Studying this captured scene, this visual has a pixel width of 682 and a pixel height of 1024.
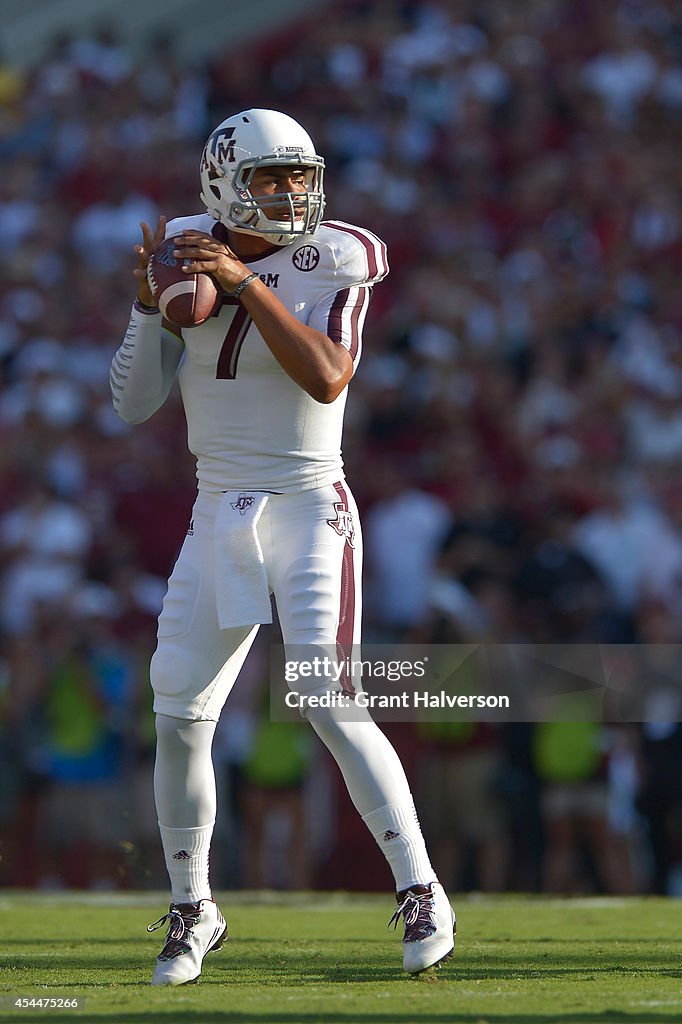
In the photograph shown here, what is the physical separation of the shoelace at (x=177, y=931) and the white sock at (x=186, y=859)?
4 centimetres

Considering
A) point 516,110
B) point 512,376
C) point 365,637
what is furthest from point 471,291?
point 365,637

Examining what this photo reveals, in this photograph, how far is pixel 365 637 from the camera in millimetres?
8820

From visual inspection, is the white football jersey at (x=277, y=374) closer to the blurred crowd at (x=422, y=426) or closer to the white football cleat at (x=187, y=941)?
the white football cleat at (x=187, y=941)

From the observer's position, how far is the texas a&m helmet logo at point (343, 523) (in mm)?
4352

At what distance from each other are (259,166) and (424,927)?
196cm

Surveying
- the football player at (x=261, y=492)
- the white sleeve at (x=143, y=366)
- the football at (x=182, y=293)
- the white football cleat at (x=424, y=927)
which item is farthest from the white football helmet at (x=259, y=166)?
the white football cleat at (x=424, y=927)

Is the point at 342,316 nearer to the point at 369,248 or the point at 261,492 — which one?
the point at 369,248

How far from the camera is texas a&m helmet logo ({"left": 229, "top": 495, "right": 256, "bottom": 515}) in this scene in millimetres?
4336

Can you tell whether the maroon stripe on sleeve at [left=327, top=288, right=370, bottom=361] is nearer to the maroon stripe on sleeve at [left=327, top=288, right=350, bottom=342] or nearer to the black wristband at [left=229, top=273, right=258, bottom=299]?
the maroon stripe on sleeve at [left=327, top=288, right=350, bottom=342]

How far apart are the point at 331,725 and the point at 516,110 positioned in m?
10.0

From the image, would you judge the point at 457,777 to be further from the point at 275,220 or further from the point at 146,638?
the point at 275,220
